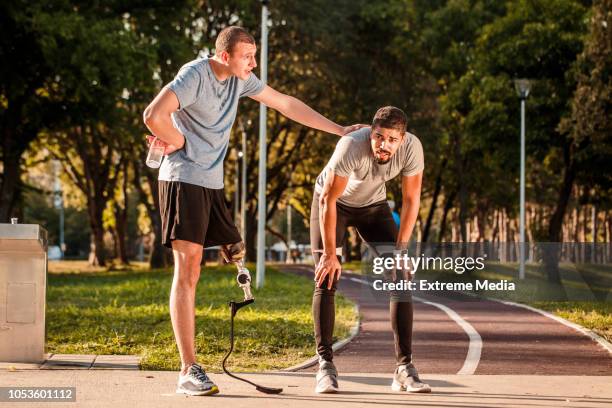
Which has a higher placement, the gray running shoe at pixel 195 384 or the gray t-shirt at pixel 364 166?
the gray t-shirt at pixel 364 166

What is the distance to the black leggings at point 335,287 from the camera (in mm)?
6879

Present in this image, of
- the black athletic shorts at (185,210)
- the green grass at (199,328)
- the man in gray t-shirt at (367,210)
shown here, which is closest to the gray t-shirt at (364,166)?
the man in gray t-shirt at (367,210)

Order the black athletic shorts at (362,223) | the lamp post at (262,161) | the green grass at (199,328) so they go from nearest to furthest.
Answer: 1. the black athletic shorts at (362,223)
2. the green grass at (199,328)
3. the lamp post at (262,161)

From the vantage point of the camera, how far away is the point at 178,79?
255 inches

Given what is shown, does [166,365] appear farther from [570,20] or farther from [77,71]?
[570,20]

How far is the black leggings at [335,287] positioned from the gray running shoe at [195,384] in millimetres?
811

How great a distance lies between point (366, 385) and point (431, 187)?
43288mm

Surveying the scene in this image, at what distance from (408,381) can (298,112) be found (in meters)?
1.89

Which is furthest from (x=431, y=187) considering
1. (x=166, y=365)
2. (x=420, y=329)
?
(x=166, y=365)

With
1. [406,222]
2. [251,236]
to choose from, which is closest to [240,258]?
[406,222]

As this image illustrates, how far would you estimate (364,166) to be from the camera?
267 inches

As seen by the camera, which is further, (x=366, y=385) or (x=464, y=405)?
(x=366, y=385)

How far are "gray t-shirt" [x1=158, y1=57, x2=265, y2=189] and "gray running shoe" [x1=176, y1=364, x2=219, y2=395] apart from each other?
114 centimetres

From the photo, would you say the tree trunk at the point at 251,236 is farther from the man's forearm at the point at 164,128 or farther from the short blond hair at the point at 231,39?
the man's forearm at the point at 164,128
